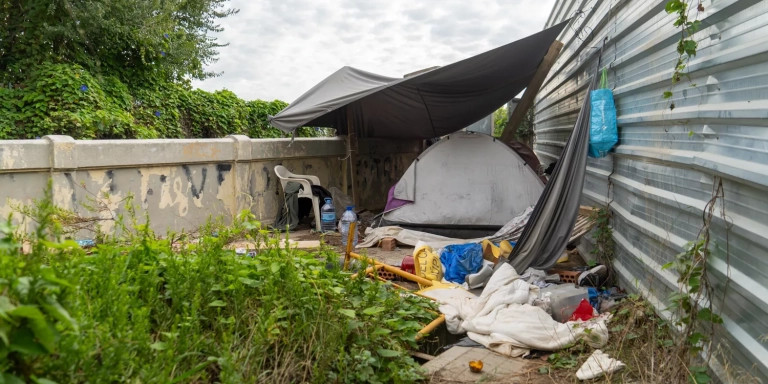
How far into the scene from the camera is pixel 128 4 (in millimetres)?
9586

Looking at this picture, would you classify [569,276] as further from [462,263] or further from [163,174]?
[163,174]

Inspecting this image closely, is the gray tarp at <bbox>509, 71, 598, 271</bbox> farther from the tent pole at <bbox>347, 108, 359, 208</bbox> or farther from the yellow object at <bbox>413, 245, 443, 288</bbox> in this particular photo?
the tent pole at <bbox>347, 108, 359, 208</bbox>

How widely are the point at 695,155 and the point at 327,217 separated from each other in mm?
5409

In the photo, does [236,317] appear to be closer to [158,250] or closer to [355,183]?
[158,250]

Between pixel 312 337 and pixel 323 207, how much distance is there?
5.12 meters

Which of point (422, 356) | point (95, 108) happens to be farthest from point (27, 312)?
point (95, 108)

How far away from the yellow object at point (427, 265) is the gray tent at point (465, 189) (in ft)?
6.67

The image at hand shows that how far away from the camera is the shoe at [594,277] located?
4504 mm

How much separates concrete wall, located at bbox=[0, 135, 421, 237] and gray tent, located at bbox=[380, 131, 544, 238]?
201 cm

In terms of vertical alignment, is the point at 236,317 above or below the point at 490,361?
above

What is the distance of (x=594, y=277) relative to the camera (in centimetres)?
455

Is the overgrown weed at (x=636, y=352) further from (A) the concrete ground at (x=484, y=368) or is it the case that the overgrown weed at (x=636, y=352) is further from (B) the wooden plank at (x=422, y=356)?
(B) the wooden plank at (x=422, y=356)

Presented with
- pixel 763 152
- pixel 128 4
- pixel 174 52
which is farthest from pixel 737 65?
pixel 174 52

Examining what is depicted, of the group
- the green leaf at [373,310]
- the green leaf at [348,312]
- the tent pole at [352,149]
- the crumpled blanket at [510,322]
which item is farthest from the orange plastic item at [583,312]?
the tent pole at [352,149]
